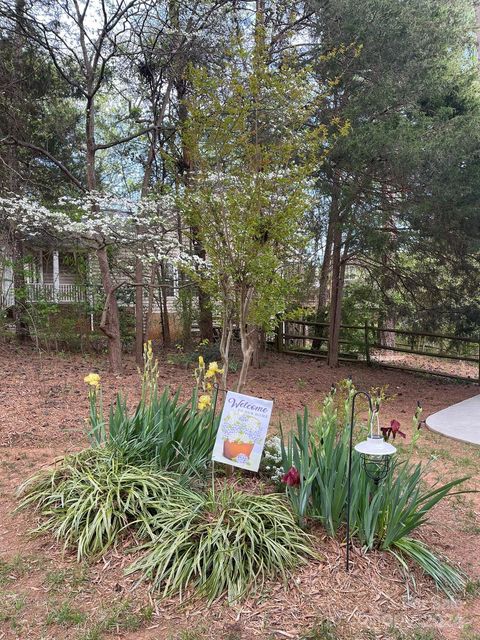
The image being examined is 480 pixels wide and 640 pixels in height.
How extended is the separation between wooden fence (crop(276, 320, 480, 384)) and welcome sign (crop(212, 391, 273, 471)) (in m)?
7.78

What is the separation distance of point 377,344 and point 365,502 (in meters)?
8.90

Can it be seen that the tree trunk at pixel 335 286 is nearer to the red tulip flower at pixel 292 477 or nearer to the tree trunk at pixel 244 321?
the tree trunk at pixel 244 321

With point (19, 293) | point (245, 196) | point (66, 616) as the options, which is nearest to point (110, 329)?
point (19, 293)

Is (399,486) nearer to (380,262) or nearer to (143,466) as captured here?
(143,466)

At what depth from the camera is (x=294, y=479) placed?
107 inches

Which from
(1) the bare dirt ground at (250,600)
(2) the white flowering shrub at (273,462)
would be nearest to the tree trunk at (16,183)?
(1) the bare dirt ground at (250,600)

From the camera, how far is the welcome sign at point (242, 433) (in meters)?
3.00

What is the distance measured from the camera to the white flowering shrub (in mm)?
3304

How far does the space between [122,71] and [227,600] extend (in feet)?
32.4

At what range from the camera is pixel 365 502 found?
8.76 feet

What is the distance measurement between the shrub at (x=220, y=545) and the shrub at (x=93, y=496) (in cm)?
15

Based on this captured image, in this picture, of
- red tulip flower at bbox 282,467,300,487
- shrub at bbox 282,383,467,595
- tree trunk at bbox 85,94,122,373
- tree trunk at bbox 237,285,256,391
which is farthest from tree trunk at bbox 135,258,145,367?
red tulip flower at bbox 282,467,300,487

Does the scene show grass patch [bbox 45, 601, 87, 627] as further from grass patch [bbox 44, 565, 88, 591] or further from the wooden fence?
the wooden fence

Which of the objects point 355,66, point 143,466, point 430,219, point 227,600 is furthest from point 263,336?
point 227,600
